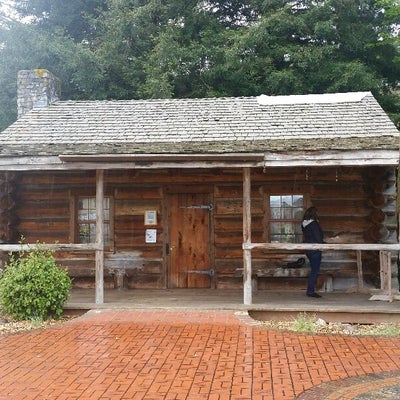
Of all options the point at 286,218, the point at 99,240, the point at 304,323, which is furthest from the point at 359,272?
the point at 99,240

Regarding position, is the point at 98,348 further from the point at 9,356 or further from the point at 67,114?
the point at 67,114

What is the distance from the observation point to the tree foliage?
68.7ft

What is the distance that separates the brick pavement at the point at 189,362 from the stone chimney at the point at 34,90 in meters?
7.77

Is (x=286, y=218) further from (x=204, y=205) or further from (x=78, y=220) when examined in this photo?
(x=78, y=220)

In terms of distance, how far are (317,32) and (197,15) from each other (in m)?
5.63

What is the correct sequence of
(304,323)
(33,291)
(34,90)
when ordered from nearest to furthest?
(304,323)
(33,291)
(34,90)

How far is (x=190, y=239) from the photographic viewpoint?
1264 centimetres

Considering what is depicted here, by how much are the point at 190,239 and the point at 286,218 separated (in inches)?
92.5

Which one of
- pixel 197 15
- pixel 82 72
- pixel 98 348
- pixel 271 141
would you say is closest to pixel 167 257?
pixel 271 141

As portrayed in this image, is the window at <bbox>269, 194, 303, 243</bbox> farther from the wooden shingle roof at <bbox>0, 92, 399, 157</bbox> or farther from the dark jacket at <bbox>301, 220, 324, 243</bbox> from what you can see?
the wooden shingle roof at <bbox>0, 92, 399, 157</bbox>

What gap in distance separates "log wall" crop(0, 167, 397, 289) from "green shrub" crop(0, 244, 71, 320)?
2.99 metres

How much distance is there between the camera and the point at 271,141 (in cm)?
1033

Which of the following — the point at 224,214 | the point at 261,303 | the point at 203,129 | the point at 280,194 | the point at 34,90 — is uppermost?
the point at 34,90

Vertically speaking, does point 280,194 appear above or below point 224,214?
above
